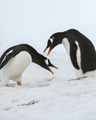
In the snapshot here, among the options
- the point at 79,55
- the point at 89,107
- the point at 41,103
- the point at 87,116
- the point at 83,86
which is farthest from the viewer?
the point at 79,55

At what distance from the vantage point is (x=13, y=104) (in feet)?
7.72

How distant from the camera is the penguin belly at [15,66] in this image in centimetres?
403

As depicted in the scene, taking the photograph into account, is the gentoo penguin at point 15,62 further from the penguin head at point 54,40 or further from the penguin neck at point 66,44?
the penguin neck at point 66,44

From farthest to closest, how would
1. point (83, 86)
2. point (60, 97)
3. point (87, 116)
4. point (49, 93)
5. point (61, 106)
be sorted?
point (83, 86)
point (49, 93)
point (60, 97)
point (61, 106)
point (87, 116)

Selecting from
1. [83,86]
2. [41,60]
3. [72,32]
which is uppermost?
[72,32]

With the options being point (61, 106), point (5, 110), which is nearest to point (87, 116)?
point (61, 106)

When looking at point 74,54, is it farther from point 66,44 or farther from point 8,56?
point 8,56

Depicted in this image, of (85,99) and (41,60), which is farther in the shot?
(41,60)

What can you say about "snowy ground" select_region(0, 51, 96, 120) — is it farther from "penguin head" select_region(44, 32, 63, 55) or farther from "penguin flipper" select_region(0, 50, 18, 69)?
"penguin head" select_region(44, 32, 63, 55)

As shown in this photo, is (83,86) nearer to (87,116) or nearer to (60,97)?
(60,97)

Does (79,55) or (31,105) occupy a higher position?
(79,55)

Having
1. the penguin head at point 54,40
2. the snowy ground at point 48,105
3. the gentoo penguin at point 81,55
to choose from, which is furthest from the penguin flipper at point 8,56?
the gentoo penguin at point 81,55

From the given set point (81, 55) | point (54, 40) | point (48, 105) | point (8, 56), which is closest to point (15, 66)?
point (8, 56)

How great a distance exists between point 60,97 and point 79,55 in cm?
171
